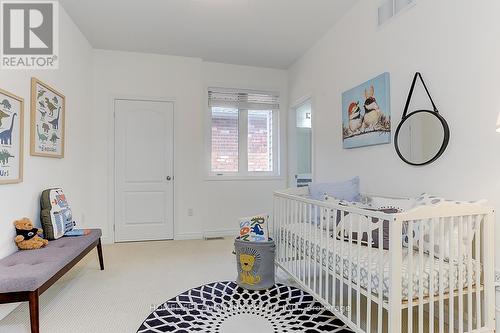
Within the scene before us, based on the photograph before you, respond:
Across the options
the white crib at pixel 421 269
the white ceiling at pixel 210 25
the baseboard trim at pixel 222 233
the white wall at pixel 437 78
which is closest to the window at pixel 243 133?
the white ceiling at pixel 210 25

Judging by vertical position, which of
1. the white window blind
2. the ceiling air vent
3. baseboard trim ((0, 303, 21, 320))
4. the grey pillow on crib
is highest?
the ceiling air vent

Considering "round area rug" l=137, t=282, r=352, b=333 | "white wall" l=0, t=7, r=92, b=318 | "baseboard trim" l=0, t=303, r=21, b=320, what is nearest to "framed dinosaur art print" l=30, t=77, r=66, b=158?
"white wall" l=0, t=7, r=92, b=318

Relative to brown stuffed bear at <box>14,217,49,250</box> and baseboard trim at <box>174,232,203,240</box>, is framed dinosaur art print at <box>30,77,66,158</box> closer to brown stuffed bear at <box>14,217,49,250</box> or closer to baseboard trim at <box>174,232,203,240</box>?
brown stuffed bear at <box>14,217,49,250</box>

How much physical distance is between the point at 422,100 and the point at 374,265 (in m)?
1.28

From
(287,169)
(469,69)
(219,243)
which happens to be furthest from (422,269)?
(287,169)

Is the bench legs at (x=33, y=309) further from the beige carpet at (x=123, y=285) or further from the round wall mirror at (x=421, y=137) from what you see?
the round wall mirror at (x=421, y=137)

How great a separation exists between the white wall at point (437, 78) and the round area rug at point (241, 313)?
108 cm

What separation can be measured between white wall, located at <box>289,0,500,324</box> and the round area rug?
108 centimetres

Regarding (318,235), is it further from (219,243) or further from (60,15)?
(60,15)

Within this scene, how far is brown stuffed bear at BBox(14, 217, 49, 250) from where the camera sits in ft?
6.98

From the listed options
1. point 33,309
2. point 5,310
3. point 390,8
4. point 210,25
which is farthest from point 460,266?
point 210,25

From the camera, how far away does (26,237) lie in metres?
2.17

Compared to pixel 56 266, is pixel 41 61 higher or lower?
higher

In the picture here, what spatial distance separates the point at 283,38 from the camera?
349cm
